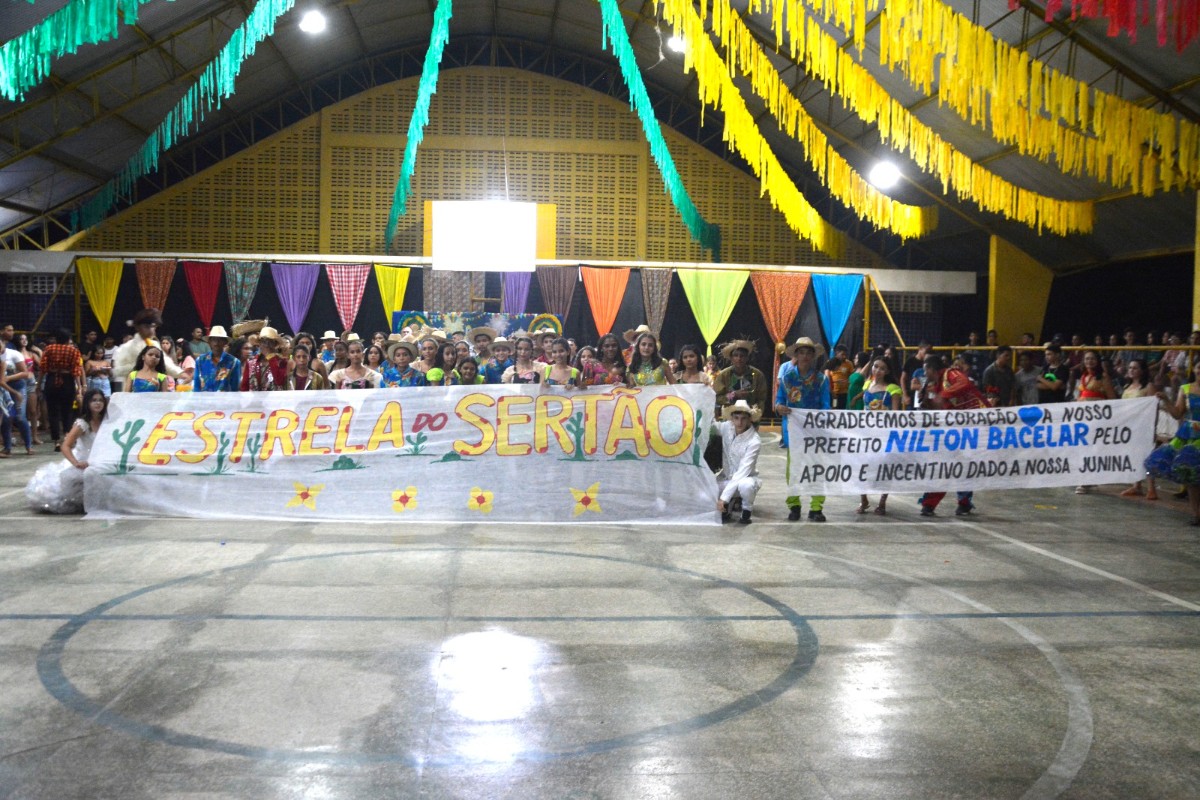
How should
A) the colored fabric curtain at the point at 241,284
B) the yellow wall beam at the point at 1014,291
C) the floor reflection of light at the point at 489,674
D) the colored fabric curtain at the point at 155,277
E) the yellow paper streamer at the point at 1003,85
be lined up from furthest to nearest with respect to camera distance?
the yellow wall beam at the point at 1014,291
the colored fabric curtain at the point at 241,284
the colored fabric curtain at the point at 155,277
the yellow paper streamer at the point at 1003,85
the floor reflection of light at the point at 489,674

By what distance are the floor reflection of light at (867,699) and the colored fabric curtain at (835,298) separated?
14073 mm

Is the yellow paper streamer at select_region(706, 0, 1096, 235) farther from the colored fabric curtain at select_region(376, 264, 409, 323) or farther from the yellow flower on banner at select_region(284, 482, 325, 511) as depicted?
the colored fabric curtain at select_region(376, 264, 409, 323)

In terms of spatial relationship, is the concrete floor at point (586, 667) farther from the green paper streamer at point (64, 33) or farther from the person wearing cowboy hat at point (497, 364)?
the green paper streamer at point (64, 33)

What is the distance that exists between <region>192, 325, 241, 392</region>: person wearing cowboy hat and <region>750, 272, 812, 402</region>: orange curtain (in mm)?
10909

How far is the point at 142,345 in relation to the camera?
999 cm

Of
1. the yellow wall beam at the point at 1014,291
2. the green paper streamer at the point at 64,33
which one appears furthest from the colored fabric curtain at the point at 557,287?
the green paper streamer at the point at 64,33

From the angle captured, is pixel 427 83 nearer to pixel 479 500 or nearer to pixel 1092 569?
pixel 479 500

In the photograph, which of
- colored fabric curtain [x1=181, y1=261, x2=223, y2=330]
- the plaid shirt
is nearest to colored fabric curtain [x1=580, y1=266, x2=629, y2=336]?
colored fabric curtain [x1=181, y1=261, x2=223, y2=330]

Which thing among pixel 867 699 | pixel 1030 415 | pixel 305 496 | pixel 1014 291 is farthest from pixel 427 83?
pixel 1014 291

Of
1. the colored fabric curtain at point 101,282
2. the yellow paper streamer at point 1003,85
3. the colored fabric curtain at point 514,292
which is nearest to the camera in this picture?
the yellow paper streamer at point 1003,85

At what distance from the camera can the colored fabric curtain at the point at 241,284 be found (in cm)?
1742

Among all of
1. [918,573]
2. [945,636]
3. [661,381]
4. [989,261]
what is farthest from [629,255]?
[945,636]

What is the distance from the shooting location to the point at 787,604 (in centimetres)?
525

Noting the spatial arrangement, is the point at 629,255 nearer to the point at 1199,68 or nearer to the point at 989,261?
the point at 989,261
